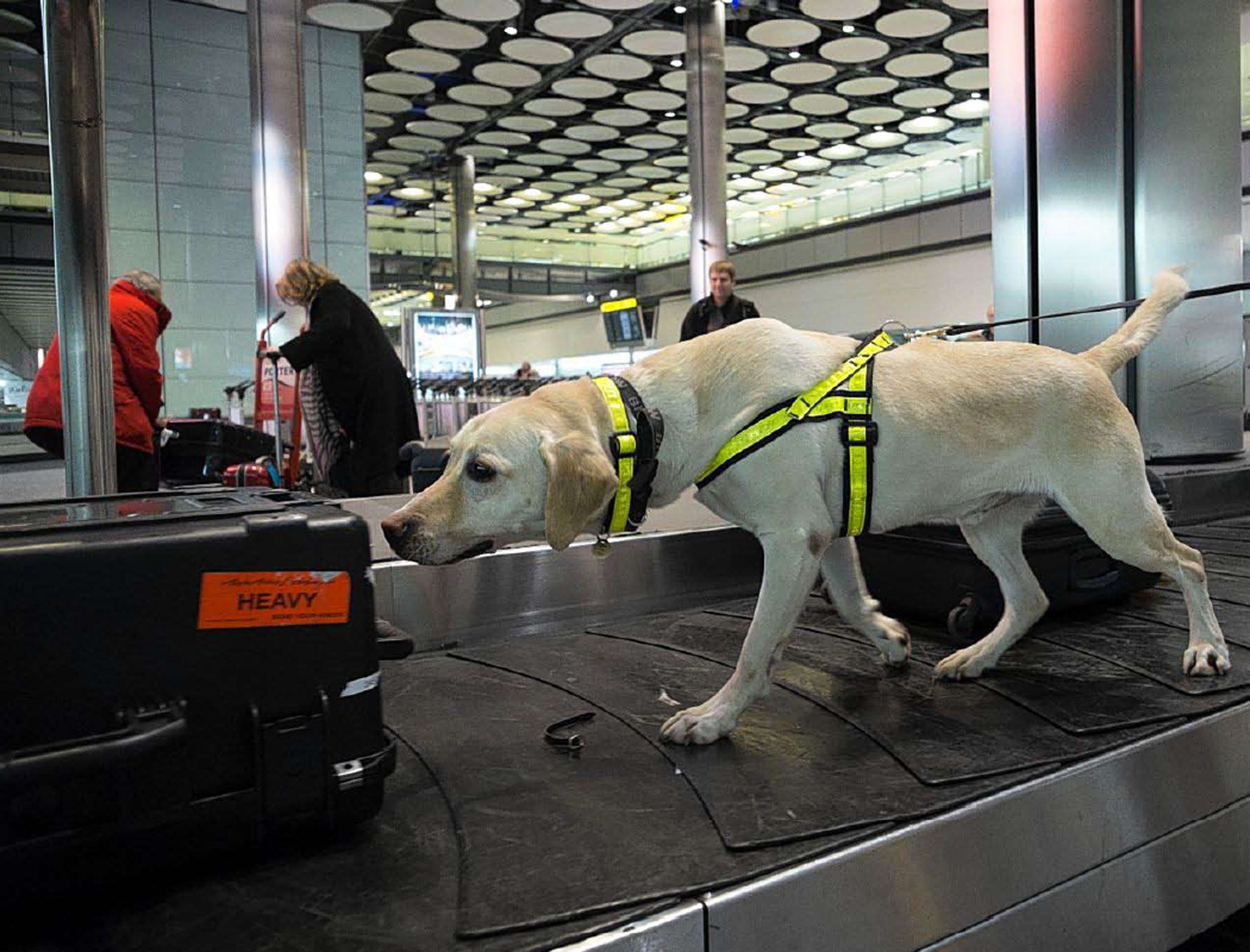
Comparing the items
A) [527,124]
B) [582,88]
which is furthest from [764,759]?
[527,124]

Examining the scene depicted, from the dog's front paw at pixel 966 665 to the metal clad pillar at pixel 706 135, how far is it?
36.5ft

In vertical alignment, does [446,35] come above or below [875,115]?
below

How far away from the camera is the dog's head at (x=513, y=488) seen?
5.62 feet

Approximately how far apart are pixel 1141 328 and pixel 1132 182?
3630 mm

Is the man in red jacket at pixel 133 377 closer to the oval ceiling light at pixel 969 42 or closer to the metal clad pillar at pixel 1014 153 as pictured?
the metal clad pillar at pixel 1014 153

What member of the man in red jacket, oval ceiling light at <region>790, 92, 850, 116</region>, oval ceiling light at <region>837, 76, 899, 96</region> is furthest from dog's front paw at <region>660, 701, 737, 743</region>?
oval ceiling light at <region>790, 92, 850, 116</region>

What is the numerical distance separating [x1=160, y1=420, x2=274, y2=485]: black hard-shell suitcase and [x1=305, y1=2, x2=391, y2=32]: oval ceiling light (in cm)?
652

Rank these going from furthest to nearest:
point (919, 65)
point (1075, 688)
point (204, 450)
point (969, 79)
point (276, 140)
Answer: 1. point (969, 79)
2. point (919, 65)
3. point (276, 140)
4. point (204, 450)
5. point (1075, 688)

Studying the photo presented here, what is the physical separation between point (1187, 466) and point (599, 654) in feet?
13.9

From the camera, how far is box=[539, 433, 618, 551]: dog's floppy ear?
1.70m

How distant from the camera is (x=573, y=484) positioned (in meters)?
1.70

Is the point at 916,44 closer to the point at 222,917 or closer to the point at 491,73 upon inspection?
the point at 491,73

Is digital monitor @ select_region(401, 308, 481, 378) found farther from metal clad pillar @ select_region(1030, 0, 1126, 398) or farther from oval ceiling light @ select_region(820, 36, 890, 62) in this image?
metal clad pillar @ select_region(1030, 0, 1126, 398)

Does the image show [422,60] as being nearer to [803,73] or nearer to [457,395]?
[457,395]
